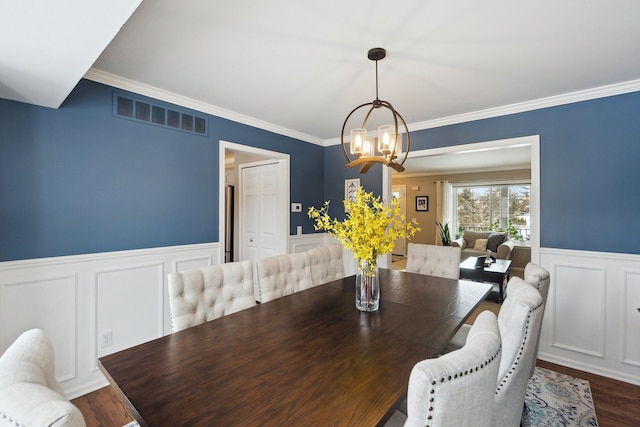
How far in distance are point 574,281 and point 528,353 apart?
224 cm

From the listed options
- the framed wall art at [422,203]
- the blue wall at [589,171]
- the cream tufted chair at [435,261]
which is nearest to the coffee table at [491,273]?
the blue wall at [589,171]

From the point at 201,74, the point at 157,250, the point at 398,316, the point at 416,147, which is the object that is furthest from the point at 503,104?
the point at 157,250

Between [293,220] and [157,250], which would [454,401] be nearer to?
[157,250]

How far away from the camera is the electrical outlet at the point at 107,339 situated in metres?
2.33

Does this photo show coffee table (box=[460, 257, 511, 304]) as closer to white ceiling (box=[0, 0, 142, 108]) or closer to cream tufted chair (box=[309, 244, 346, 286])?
cream tufted chair (box=[309, 244, 346, 286])

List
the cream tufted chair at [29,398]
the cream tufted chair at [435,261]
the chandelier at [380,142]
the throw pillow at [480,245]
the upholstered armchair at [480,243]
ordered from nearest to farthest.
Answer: the cream tufted chair at [29,398], the chandelier at [380,142], the cream tufted chair at [435,261], the upholstered armchair at [480,243], the throw pillow at [480,245]

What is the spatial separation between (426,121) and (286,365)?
3.25 m

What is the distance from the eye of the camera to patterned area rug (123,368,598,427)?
2.01m

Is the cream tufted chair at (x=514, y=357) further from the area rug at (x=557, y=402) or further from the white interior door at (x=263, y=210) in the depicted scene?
the white interior door at (x=263, y=210)

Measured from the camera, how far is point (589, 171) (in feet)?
8.68

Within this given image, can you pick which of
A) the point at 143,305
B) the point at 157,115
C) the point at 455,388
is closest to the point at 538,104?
the point at 455,388

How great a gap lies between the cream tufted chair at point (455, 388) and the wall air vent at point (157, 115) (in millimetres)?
2849

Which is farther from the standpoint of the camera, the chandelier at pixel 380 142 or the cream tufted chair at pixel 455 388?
the chandelier at pixel 380 142

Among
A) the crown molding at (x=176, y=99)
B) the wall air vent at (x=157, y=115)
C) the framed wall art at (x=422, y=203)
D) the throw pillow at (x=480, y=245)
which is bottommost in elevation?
the throw pillow at (x=480, y=245)
